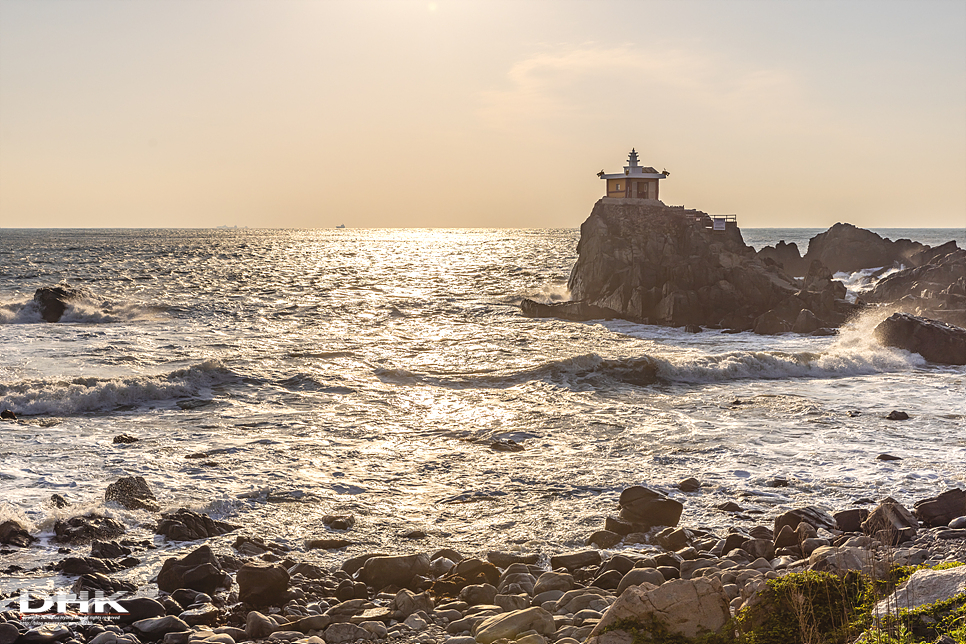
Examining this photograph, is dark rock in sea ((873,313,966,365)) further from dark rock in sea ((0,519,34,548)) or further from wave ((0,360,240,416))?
dark rock in sea ((0,519,34,548))

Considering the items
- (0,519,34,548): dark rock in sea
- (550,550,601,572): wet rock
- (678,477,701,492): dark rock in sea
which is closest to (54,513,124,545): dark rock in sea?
(0,519,34,548): dark rock in sea

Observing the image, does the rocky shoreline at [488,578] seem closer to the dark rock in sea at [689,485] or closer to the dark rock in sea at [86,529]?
the dark rock in sea at [86,529]

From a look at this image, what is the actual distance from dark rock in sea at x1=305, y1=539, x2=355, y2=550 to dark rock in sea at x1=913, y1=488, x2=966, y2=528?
899 centimetres

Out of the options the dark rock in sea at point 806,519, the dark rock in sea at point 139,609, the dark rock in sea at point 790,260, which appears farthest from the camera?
the dark rock in sea at point 790,260

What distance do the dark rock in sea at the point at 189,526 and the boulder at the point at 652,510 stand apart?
649 cm

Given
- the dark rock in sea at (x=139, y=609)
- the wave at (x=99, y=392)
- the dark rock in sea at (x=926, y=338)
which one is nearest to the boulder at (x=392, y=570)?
the dark rock in sea at (x=139, y=609)

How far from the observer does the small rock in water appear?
1554cm

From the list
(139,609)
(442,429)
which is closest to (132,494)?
(139,609)

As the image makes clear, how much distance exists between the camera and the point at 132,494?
11.8 m

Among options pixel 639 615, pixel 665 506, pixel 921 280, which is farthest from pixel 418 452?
pixel 921 280

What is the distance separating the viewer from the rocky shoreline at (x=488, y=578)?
6.43 meters

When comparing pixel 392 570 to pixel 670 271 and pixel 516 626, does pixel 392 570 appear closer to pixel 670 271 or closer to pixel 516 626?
pixel 516 626

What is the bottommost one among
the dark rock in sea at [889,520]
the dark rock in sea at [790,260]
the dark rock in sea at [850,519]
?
the dark rock in sea at [850,519]

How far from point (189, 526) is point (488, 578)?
5.01m
